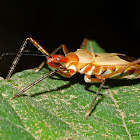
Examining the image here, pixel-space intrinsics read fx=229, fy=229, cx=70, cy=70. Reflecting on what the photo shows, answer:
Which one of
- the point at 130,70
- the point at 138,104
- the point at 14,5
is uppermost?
the point at 14,5

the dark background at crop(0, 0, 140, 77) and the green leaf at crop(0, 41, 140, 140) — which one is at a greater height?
the dark background at crop(0, 0, 140, 77)

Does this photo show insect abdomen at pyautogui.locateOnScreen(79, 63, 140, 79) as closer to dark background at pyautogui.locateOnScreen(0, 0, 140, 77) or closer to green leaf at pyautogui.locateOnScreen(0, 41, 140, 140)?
green leaf at pyautogui.locateOnScreen(0, 41, 140, 140)

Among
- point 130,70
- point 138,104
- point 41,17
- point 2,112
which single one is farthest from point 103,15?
point 2,112

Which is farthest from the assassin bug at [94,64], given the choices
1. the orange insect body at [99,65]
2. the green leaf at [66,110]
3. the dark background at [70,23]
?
the dark background at [70,23]

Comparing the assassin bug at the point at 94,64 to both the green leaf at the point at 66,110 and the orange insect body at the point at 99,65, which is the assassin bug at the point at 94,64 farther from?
the green leaf at the point at 66,110

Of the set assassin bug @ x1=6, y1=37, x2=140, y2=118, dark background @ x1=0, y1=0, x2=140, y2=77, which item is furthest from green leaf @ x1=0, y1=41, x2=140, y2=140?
dark background @ x1=0, y1=0, x2=140, y2=77

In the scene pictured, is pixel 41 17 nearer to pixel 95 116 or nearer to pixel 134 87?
pixel 134 87
